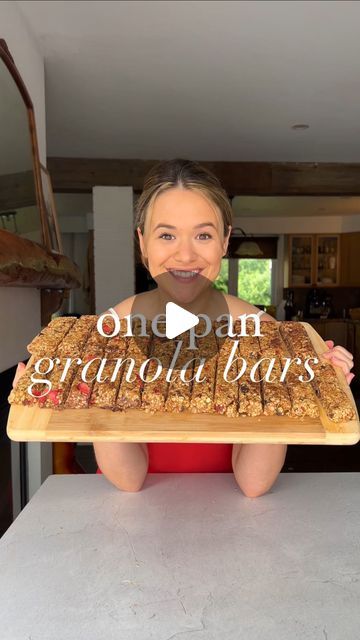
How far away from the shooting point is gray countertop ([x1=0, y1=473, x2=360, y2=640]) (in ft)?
2.00

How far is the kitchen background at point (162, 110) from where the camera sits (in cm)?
176

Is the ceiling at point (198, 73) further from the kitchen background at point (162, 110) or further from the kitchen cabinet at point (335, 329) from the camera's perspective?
the kitchen cabinet at point (335, 329)

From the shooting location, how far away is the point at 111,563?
2.43 feet

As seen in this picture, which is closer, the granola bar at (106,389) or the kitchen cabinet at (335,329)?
the granola bar at (106,389)

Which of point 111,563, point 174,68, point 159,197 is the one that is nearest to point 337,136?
point 174,68

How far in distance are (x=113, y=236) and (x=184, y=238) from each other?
342 centimetres

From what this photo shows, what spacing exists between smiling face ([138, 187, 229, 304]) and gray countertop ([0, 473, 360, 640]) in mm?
417

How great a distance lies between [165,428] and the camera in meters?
0.71

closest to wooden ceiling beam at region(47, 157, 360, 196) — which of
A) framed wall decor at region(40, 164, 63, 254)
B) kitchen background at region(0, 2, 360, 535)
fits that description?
kitchen background at region(0, 2, 360, 535)

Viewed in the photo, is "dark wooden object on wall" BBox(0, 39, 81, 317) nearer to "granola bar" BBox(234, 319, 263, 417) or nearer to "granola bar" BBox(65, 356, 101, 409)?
"granola bar" BBox(65, 356, 101, 409)

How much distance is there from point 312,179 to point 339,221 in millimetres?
3250

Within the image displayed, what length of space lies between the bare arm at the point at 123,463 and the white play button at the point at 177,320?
0.82ft

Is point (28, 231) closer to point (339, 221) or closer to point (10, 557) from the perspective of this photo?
point (10, 557)

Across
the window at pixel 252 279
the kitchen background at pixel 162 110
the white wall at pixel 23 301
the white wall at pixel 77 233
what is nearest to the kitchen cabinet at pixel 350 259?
the window at pixel 252 279
